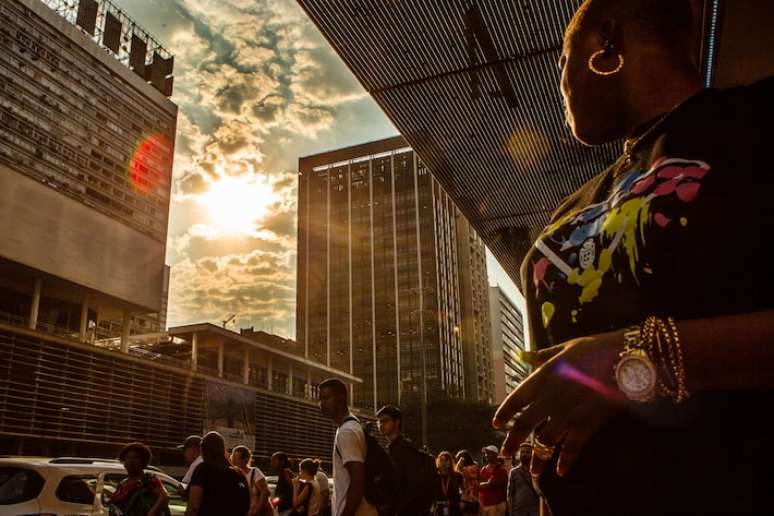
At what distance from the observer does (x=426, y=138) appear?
517 centimetres

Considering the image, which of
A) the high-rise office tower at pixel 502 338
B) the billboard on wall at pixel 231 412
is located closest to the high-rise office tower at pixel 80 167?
the billboard on wall at pixel 231 412

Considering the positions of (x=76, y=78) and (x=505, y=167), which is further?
(x=76, y=78)

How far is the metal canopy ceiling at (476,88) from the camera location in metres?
4.00

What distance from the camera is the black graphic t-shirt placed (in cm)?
79

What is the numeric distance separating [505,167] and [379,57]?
69.0 inches

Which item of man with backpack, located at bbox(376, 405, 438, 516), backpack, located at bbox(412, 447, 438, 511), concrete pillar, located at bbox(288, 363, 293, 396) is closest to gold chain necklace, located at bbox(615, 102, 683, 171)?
man with backpack, located at bbox(376, 405, 438, 516)

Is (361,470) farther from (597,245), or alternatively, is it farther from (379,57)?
(597,245)

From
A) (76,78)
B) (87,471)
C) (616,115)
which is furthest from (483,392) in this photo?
(616,115)

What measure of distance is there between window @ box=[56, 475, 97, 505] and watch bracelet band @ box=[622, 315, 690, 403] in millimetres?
8837

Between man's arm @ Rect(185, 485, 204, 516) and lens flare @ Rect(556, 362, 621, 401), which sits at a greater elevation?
lens flare @ Rect(556, 362, 621, 401)

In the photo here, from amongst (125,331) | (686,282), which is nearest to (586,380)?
(686,282)

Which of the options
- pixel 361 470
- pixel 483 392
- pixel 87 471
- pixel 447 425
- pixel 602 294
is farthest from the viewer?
pixel 483 392

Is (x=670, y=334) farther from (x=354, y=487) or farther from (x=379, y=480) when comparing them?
(x=379, y=480)

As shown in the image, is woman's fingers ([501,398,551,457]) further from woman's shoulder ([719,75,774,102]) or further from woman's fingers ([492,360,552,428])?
woman's shoulder ([719,75,774,102])
